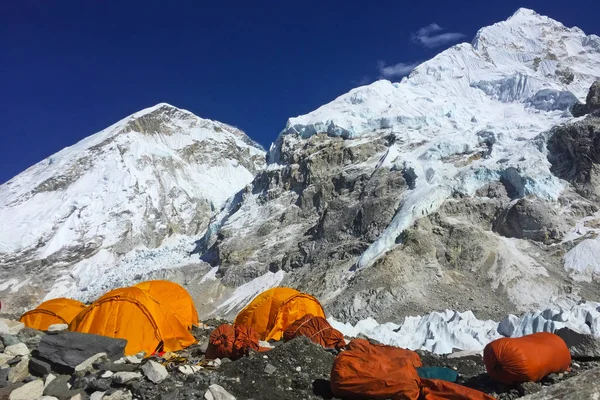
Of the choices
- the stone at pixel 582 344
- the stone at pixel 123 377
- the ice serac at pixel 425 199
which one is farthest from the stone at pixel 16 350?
the ice serac at pixel 425 199

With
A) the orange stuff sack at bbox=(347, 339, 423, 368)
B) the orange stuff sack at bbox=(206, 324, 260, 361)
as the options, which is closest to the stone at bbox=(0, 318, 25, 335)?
the orange stuff sack at bbox=(206, 324, 260, 361)

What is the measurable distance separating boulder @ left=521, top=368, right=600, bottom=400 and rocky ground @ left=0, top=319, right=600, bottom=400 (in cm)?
3

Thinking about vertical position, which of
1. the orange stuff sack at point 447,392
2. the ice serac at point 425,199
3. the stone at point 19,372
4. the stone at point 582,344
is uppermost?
the ice serac at point 425,199

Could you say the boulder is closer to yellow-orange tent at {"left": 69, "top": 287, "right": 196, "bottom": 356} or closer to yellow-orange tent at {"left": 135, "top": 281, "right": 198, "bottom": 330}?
yellow-orange tent at {"left": 69, "top": 287, "right": 196, "bottom": 356}

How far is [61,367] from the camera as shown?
26.9 feet

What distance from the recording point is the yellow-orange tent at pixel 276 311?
17859 mm

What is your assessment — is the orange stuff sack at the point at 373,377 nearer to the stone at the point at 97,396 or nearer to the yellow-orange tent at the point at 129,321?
the stone at the point at 97,396

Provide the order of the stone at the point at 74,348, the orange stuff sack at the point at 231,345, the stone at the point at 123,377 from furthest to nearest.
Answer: the orange stuff sack at the point at 231,345 → the stone at the point at 74,348 → the stone at the point at 123,377

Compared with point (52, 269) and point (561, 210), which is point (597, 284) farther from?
point (52, 269)

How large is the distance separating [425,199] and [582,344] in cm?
4722

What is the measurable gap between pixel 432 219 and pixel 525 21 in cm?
9624

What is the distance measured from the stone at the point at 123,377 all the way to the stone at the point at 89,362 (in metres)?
0.86

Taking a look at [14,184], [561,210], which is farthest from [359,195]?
[14,184]

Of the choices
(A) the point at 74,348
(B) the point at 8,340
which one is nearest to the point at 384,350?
(A) the point at 74,348
